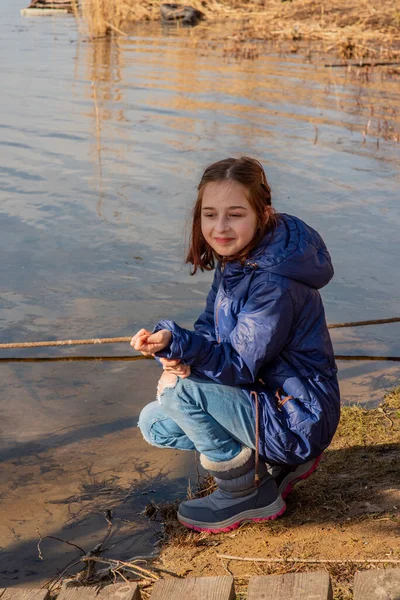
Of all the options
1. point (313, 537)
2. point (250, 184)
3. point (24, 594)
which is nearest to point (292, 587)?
point (313, 537)

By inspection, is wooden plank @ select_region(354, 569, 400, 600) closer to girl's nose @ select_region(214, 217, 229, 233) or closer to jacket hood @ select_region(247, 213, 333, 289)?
jacket hood @ select_region(247, 213, 333, 289)

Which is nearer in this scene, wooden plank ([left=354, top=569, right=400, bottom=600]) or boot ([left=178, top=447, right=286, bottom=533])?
wooden plank ([left=354, top=569, right=400, bottom=600])

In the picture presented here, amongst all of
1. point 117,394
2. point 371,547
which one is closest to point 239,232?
point 371,547

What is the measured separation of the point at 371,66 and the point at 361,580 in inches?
575

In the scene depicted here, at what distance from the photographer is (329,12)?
21.7 m

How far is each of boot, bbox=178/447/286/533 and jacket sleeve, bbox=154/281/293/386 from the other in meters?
0.41

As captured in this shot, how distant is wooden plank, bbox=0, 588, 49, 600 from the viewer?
7.25 feet

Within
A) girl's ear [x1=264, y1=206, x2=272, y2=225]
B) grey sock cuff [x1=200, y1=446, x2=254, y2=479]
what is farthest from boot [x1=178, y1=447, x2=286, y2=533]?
girl's ear [x1=264, y1=206, x2=272, y2=225]

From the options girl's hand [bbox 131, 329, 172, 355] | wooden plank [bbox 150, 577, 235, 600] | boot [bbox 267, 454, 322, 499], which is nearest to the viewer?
wooden plank [bbox 150, 577, 235, 600]

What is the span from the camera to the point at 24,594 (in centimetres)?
224

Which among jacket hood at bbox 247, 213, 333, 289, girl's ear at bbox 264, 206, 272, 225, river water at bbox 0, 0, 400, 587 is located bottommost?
river water at bbox 0, 0, 400, 587

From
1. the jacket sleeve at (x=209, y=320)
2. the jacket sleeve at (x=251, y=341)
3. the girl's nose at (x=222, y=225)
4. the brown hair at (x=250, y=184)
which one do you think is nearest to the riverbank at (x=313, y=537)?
the jacket sleeve at (x=251, y=341)

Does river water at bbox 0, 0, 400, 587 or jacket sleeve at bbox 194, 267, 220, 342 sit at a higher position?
jacket sleeve at bbox 194, 267, 220, 342

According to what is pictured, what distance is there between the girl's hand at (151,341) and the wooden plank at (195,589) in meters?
0.72
